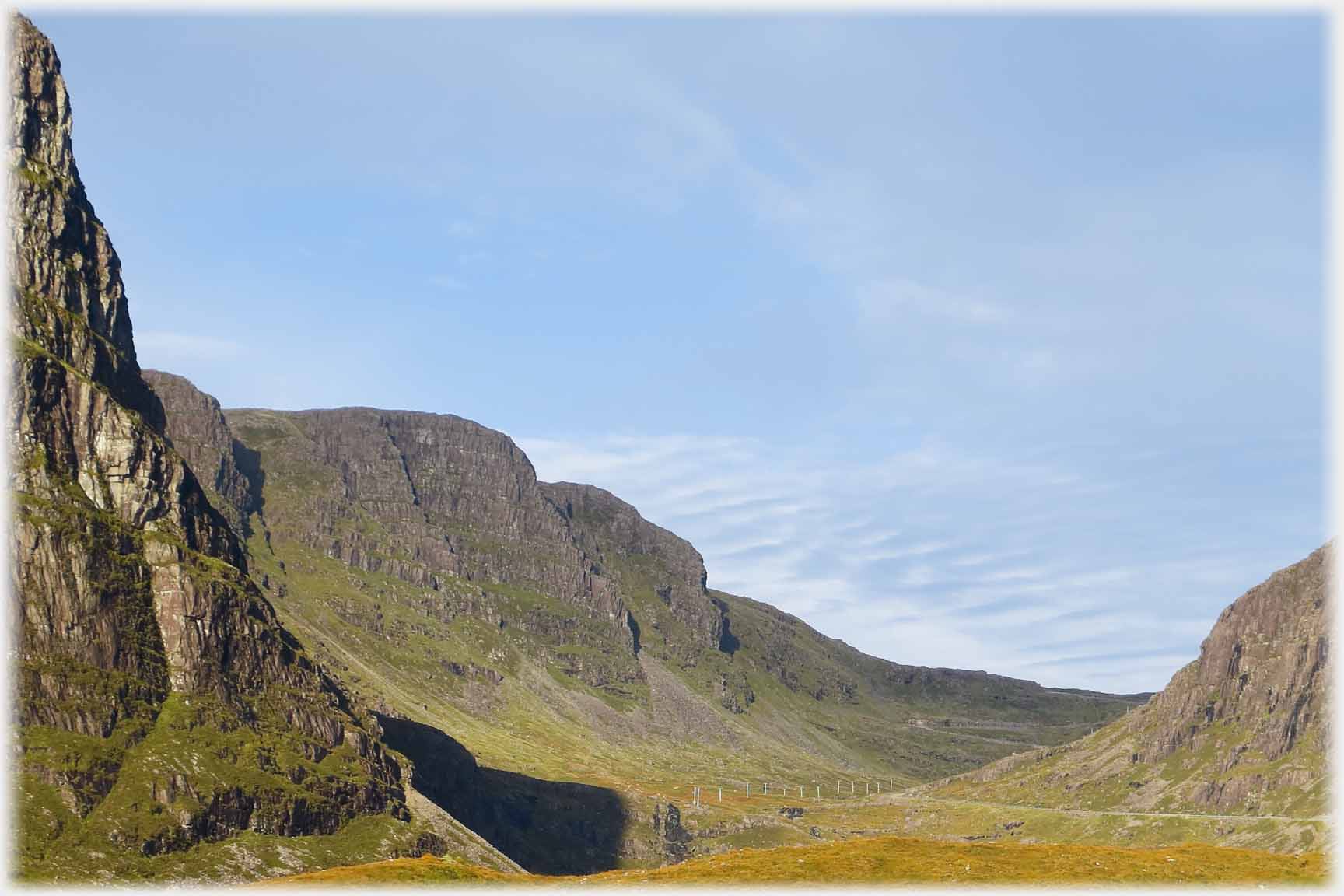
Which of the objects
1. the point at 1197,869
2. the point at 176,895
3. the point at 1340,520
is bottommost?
the point at 176,895

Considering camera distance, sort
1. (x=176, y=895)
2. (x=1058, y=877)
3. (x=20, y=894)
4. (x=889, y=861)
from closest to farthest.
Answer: (x=1058, y=877) < (x=889, y=861) < (x=20, y=894) < (x=176, y=895)

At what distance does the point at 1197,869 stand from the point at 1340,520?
3245cm

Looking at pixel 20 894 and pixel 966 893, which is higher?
pixel 966 893

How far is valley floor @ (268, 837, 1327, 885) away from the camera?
10250cm

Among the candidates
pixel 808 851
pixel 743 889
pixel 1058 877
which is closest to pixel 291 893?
pixel 743 889

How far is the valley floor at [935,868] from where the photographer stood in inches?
4035

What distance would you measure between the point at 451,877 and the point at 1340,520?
260ft

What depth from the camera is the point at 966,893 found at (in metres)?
93.2

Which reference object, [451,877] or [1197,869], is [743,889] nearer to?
[451,877]

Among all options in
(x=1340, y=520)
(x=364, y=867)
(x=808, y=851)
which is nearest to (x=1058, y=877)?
(x=808, y=851)

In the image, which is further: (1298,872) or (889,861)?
(889,861)

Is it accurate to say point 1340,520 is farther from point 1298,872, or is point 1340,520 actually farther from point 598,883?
point 598,883

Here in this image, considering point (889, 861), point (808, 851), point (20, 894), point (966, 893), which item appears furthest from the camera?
point (20, 894)

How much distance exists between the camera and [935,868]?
106 m
